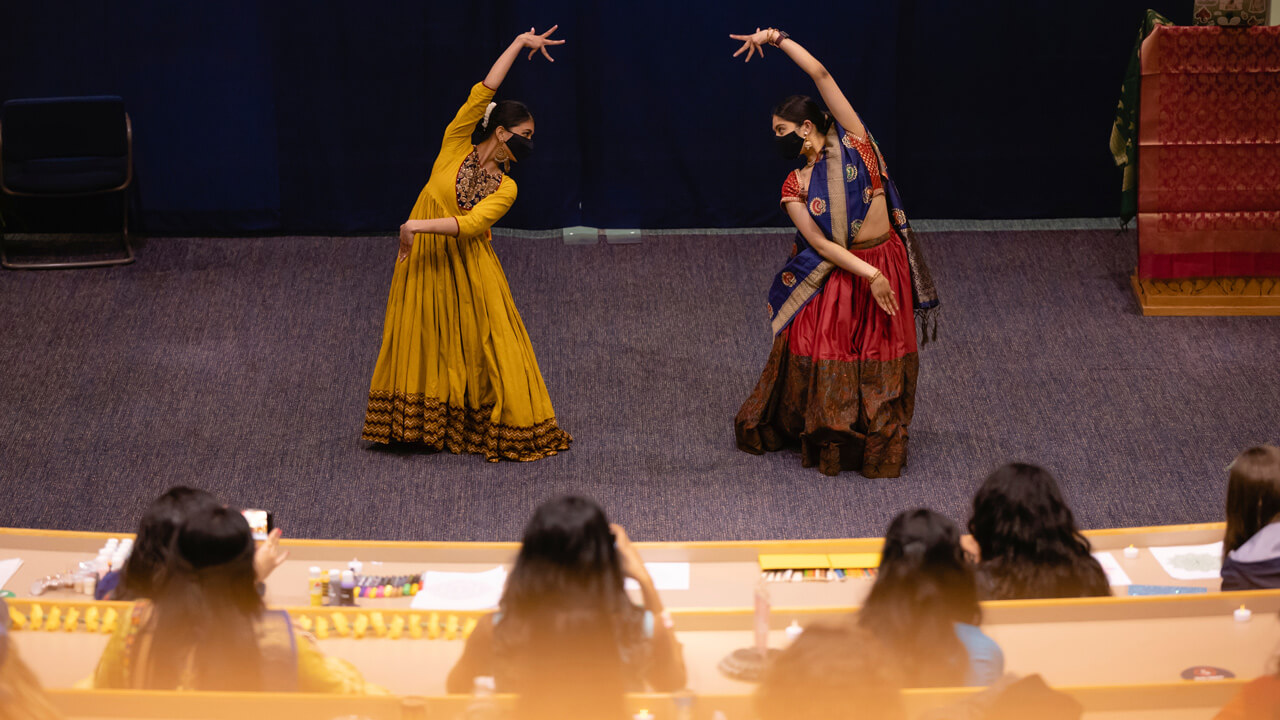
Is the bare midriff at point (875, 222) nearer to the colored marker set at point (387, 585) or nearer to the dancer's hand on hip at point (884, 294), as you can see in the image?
the dancer's hand on hip at point (884, 294)

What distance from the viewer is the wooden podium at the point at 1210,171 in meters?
5.51

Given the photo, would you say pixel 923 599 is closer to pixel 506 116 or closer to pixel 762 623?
pixel 762 623

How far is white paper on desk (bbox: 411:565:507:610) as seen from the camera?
9.09 ft

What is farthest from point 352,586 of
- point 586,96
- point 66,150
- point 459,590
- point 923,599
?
point 66,150

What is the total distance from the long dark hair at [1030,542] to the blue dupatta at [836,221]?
1.78 meters

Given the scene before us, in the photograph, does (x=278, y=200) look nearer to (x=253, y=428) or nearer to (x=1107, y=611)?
(x=253, y=428)

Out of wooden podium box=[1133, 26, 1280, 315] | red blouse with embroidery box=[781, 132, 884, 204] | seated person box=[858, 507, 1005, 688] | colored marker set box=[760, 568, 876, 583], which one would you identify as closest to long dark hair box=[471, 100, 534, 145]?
red blouse with embroidery box=[781, 132, 884, 204]

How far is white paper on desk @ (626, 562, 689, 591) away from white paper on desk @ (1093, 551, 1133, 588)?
923mm

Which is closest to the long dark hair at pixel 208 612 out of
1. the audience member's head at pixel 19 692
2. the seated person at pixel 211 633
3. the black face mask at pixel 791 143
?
the seated person at pixel 211 633

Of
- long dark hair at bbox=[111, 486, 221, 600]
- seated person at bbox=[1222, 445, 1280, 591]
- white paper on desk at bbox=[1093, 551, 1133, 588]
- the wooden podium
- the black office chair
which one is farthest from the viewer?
the black office chair

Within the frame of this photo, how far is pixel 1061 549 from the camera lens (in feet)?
8.41

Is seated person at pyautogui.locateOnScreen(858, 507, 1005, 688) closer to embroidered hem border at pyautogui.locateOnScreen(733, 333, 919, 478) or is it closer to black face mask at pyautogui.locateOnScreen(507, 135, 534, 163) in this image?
embroidered hem border at pyautogui.locateOnScreen(733, 333, 919, 478)

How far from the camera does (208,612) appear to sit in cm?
215

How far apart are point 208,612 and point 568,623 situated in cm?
60
